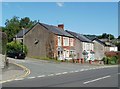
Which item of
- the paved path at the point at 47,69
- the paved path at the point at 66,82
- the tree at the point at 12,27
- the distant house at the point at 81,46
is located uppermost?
the tree at the point at 12,27

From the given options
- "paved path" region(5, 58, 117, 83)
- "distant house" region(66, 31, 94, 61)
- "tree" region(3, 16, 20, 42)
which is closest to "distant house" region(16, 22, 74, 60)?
"distant house" region(66, 31, 94, 61)

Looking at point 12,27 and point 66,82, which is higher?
point 12,27

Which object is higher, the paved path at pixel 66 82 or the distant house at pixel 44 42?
the distant house at pixel 44 42

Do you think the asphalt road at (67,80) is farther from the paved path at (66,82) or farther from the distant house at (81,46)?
the distant house at (81,46)

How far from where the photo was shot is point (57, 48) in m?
62.8

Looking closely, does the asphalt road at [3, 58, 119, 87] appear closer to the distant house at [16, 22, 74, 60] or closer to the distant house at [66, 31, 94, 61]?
the distant house at [16, 22, 74, 60]

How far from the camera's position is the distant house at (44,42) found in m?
61.9

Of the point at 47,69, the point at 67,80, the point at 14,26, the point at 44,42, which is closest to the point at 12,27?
the point at 14,26

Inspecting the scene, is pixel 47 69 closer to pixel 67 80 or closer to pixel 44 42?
pixel 67 80

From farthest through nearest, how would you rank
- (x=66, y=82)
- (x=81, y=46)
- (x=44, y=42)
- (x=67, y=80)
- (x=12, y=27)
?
(x=12, y=27) < (x=81, y=46) < (x=44, y=42) < (x=67, y=80) < (x=66, y=82)

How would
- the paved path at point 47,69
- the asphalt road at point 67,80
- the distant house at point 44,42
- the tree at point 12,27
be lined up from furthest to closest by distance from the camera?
the tree at point 12,27
the distant house at point 44,42
the paved path at point 47,69
the asphalt road at point 67,80

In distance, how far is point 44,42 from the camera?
62.5 meters

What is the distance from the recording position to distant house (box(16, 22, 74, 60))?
61906 millimetres

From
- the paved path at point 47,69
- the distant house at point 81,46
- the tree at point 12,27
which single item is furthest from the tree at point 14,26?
the paved path at point 47,69
